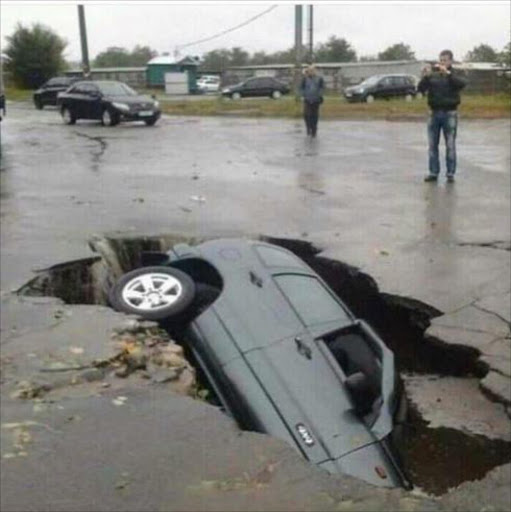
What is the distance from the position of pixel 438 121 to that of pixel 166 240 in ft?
17.6

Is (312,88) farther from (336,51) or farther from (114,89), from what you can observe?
(336,51)

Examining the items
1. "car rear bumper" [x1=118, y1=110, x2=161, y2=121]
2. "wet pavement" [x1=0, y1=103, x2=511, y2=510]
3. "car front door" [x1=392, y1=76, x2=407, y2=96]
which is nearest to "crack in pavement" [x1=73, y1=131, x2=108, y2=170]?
"wet pavement" [x1=0, y1=103, x2=511, y2=510]

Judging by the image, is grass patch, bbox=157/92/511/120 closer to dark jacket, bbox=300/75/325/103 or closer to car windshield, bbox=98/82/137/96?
car windshield, bbox=98/82/137/96

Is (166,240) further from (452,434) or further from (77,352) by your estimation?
(452,434)

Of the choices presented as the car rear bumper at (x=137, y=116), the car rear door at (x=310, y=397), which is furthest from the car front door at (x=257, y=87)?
the car rear door at (x=310, y=397)

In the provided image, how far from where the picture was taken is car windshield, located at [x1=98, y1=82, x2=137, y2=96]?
93.0 ft

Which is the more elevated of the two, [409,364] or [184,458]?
[184,458]

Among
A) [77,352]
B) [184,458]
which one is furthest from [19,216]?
[184,458]

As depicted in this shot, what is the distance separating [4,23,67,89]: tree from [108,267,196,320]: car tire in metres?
55.0

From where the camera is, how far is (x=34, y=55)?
58000 millimetres

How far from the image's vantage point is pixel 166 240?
903cm

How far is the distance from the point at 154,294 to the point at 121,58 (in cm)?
8766

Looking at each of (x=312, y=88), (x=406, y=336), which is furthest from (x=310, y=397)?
(x=312, y=88)

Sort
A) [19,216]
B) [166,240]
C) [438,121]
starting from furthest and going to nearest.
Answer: [438,121] → [19,216] → [166,240]
